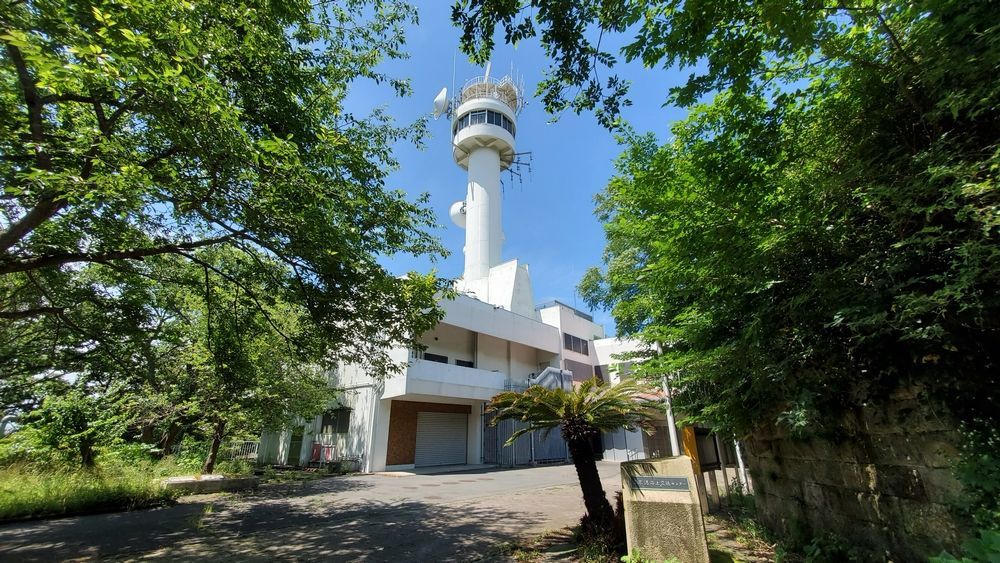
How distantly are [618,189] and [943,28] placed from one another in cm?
313

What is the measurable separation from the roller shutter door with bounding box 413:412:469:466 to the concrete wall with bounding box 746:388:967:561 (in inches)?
A: 694

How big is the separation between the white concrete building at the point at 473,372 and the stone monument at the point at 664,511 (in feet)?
31.1

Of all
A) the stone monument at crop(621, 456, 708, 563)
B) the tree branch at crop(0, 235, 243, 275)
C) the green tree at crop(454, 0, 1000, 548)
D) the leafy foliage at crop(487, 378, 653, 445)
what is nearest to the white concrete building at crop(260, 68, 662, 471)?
the leafy foliage at crop(487, 378, 653, 445)

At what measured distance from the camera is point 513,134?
3547 centimetres

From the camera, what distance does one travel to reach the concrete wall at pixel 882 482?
3.40 metres

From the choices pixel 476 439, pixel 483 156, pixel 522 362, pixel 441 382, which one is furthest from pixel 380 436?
pixel 483 156

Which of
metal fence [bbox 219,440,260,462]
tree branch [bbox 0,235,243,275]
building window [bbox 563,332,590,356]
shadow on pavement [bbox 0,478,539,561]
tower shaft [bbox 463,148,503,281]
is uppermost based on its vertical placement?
tower shaft [bbox 463,148,503,281]

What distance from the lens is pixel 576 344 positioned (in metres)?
30.0

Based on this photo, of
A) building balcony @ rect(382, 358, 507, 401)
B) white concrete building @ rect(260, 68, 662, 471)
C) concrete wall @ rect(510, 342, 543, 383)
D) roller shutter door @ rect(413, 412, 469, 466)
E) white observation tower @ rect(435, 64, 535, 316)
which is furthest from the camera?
white observation tower @ rect(435, 64, 535, 316)

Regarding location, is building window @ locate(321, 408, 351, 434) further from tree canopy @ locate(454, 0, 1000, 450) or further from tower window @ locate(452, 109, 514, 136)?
tower window @ locate(452, 109, 514, 136)

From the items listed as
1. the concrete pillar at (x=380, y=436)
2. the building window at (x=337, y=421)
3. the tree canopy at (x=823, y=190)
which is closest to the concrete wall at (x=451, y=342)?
the concrete pillar at (x=380, y=436)

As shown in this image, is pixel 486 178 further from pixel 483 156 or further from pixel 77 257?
pixel 77 257

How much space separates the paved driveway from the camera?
5.97 m

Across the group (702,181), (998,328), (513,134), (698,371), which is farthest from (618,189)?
(513,134)
